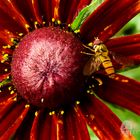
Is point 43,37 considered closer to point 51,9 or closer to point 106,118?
point 51,9

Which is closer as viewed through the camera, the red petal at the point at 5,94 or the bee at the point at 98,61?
the bee at the point at 98,61

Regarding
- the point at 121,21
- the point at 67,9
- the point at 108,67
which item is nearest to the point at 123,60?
the point at 108,67

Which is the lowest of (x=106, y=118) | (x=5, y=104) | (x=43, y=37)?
(x=106, y=118)

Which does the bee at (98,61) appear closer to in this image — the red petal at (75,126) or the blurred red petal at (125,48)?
the blurred red petal at (125,48)

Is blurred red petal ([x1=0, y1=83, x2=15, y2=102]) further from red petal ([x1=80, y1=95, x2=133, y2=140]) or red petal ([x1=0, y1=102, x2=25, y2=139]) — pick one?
red petal ([x1=80, y1=95, x2=133, y2=140])

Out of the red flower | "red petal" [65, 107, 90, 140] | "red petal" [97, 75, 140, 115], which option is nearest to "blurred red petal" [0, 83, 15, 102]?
the red flower

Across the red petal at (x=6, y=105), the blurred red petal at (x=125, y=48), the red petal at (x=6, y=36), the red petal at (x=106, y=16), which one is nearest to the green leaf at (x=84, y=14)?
the red petal at (x=106, y=16)

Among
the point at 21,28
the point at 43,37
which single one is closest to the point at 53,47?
the point at 43,37
